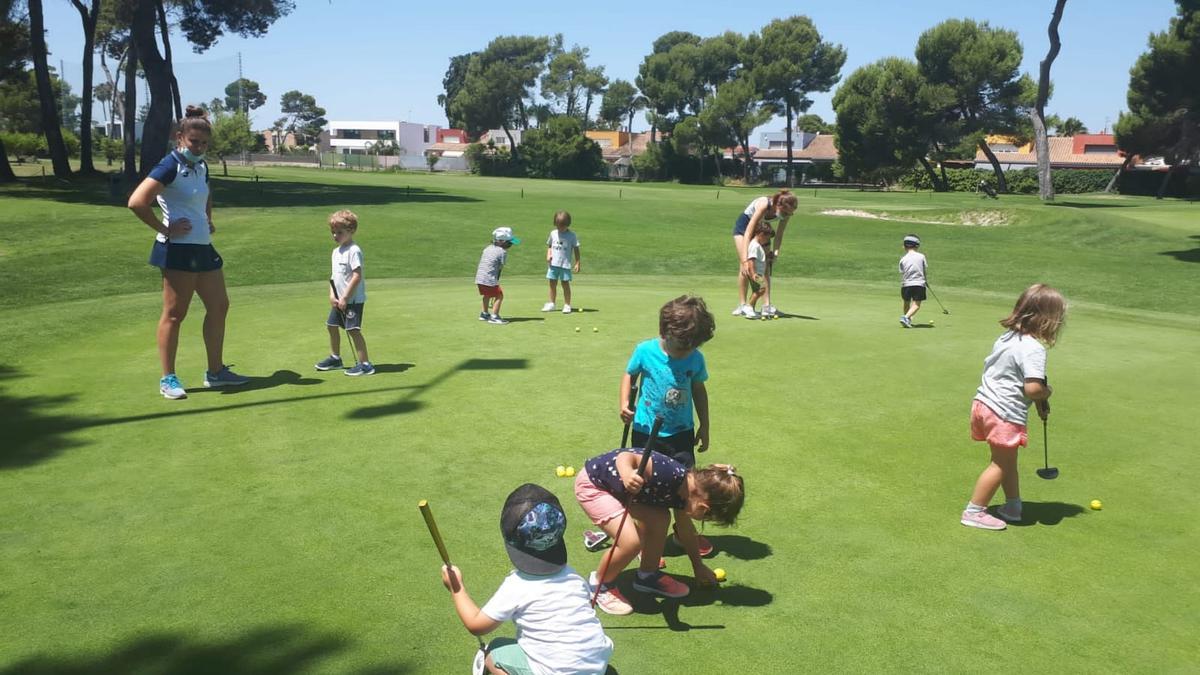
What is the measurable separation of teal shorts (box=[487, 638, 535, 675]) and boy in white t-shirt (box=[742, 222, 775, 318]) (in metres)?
10.2

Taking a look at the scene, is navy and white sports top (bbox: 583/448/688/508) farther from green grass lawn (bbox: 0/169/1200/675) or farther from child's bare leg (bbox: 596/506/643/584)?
green grass lawn (bbox: 0/169/1200/675)

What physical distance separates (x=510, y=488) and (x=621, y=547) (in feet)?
5.68

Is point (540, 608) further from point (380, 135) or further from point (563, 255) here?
point (380, 135)

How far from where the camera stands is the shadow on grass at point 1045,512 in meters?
5.91

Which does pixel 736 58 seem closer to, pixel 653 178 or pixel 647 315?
pixel 653 178

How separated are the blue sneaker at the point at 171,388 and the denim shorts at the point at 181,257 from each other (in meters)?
1.05

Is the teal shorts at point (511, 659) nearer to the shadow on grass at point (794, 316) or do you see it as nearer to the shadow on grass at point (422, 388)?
the shadow on grass at point (422, 388)

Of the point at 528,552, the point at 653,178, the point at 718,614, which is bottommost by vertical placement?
the point at 718,614

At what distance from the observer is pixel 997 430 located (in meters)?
5.81

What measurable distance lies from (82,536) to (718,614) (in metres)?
3.79

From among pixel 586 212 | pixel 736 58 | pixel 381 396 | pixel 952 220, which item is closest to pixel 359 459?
pixel 381 396

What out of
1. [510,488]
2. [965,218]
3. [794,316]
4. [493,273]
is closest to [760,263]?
[794,316]

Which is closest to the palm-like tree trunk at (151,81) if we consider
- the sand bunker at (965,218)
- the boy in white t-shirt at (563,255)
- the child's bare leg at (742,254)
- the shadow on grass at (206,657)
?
the boy in white t-shirt at (563,255)

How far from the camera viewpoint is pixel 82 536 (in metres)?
5.23
